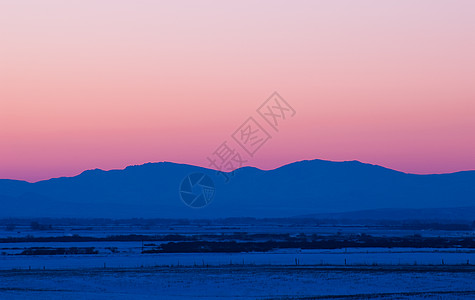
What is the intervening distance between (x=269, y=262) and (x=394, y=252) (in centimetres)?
1372

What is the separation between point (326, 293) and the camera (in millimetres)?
39250

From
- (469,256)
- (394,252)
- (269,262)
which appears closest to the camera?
(269,262)

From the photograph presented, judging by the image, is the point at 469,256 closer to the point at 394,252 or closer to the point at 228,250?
the point at 394,252

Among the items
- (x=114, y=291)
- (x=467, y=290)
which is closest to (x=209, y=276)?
(x=114, y=291)

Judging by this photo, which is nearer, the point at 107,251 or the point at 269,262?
the point at 269,262

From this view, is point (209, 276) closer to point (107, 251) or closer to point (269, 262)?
point (269, 262)

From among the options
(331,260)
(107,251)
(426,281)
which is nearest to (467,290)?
(426,281)

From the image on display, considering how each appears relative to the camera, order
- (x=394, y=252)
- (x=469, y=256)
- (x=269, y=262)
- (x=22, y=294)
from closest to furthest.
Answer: (x=22, y=294)
(x=269, y=262)
(x=469, y=256)
(x=394, y=252)

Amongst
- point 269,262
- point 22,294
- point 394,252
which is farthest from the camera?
point 394,252

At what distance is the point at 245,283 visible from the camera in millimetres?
42344

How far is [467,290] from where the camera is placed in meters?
40.2

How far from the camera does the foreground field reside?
127 ft

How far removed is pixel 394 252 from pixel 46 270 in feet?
90.6

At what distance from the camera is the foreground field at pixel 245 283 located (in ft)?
127
